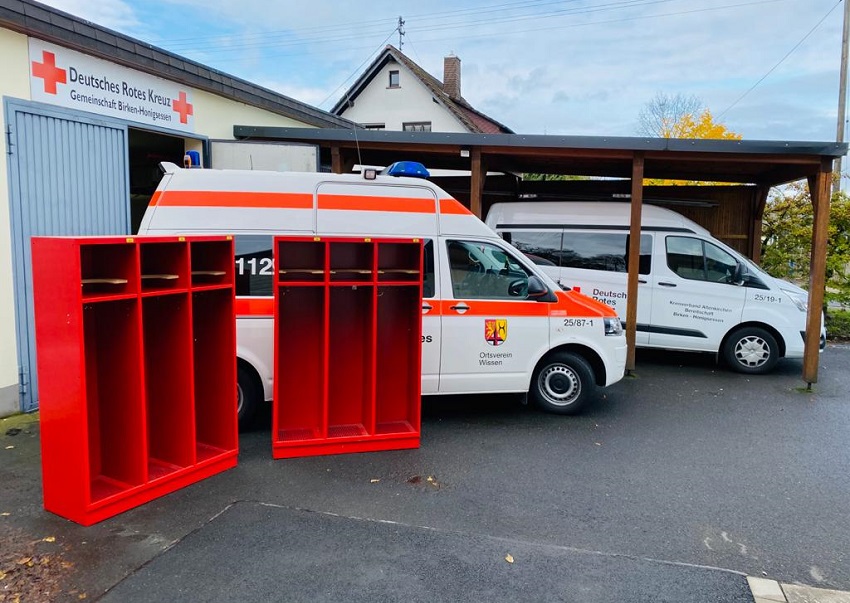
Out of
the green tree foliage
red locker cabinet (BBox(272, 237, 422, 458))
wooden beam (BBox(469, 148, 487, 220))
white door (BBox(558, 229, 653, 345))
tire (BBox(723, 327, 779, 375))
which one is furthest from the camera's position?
the green tree foliage

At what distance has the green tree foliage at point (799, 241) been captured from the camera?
39.3 feet

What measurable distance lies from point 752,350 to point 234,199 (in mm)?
7400

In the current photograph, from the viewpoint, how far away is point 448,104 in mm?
26500

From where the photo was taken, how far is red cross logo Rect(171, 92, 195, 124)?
797 cm

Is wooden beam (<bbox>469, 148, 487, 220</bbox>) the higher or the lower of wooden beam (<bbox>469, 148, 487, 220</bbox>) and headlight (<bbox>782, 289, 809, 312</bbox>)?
the higher

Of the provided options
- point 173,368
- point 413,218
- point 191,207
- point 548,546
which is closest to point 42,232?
point 191,207

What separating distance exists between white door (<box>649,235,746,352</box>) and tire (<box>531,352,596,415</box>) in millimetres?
3177

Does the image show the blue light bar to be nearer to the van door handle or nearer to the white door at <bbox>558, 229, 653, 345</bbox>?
the van door handle

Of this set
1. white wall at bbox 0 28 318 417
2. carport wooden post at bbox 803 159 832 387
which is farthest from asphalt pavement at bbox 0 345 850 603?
carport wooden post at bbox 803 159 832 387

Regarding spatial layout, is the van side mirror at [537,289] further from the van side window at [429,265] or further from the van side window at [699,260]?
the van side window at [699,260]

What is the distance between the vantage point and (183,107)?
8109 mm

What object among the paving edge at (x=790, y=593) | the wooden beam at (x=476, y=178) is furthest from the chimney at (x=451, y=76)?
the paving edge at (x=790, y=593)

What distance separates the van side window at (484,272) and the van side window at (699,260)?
156 inches

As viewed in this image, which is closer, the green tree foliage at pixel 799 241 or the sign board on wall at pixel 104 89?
the sign board on wall at pixel 104 89
